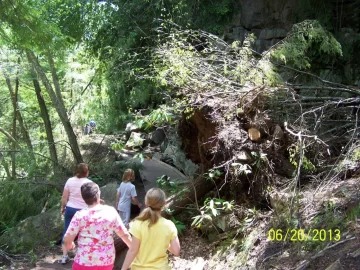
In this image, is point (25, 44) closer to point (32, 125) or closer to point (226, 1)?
point (226, 1)

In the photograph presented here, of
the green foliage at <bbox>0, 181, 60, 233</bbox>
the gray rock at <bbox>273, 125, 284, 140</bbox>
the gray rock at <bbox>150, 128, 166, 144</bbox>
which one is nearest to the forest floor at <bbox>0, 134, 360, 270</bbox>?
the gray rock at <bbox>273, 125, 284, 140</bbox>

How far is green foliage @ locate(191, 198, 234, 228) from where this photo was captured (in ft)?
18.9

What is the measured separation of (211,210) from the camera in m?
6.05

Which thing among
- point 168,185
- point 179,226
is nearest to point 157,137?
point 168,185

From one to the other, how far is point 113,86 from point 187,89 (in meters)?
5.68

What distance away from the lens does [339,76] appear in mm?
9039

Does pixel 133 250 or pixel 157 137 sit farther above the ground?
pixel 157 137

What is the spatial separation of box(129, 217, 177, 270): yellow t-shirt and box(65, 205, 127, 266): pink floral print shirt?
321mm

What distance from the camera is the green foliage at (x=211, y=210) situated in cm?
575

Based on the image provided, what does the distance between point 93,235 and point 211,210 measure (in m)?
2.96

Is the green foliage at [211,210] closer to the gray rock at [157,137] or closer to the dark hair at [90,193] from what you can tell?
the dark hair at [90,193]

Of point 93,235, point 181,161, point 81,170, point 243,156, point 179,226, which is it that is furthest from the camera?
point 181,161

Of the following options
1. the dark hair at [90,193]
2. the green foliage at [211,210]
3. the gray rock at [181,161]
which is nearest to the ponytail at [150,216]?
the dark hair at [90,193]
